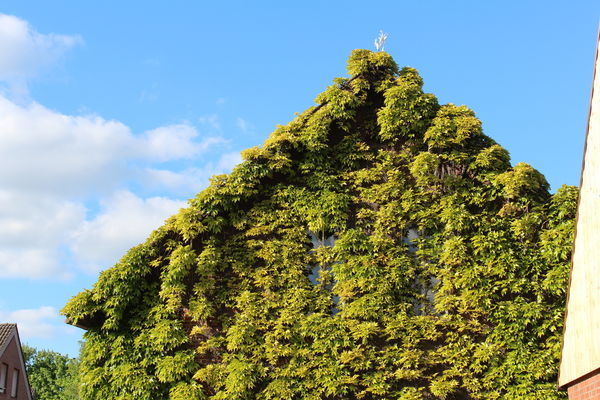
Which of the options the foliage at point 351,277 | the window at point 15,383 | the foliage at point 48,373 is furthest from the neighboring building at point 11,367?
the foliage at point 48,373

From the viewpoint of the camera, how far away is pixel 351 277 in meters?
13.4

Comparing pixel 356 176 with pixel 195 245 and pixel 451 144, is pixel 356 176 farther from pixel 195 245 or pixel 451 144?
pixel 195 245

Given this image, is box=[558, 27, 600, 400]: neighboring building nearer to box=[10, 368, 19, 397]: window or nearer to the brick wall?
the brick wall

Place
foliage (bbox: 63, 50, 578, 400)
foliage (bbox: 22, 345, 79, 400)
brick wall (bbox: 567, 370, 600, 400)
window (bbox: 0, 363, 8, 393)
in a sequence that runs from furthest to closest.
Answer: foliage (bbox: 22, 345, 79, 400), window (bbox: 0, 363, 8, 393), foliage (bbox: 63, 50, 578, 400), brick wall (bbox: 567, 370, 600, 400)

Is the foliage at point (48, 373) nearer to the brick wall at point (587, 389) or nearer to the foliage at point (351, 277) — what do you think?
the foliage at point (351, 277)

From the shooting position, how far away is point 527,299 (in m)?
12.7

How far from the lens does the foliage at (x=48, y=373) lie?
66750 millimetres

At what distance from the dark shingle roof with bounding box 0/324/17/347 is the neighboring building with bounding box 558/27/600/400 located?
28.0m

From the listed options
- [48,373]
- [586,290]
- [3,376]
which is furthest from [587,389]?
[48,373]

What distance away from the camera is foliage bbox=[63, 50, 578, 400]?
12562mm

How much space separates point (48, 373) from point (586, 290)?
67473 millimetres

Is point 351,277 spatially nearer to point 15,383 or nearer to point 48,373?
point 15,383

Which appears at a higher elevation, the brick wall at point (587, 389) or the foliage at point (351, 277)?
the foliage at point (351, 277)

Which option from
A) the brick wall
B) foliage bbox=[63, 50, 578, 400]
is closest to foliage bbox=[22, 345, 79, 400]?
foliage bbox=[63, 50, 578, 400]
